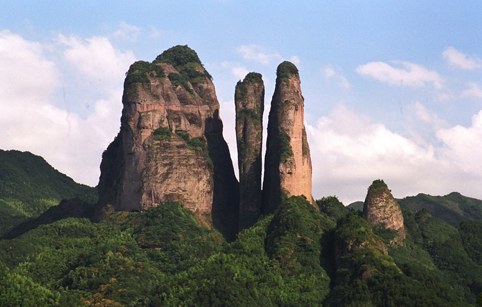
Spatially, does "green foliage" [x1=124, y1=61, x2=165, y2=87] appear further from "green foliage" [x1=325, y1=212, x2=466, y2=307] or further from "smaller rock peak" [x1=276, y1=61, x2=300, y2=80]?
"green foliage" [x1=325, y1=212, x2=466, y2=307]

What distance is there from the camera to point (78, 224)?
92.4 meters

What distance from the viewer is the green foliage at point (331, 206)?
4016 inches

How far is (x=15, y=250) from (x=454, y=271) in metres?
48.5

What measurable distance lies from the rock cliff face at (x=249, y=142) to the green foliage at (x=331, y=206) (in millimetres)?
10398

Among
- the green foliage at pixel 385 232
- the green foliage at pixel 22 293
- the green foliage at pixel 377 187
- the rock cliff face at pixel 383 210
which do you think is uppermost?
the green foliage at pixel 377 187

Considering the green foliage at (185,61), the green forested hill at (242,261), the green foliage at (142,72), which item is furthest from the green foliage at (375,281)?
the green foliage at (185,61)

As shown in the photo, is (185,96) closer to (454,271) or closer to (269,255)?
(269,255)

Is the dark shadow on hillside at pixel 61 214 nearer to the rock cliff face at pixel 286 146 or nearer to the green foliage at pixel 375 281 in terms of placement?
the rock cliff face at pixel 286 146

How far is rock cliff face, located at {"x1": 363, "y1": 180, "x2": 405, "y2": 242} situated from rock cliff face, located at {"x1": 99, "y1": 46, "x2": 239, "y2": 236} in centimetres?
1966

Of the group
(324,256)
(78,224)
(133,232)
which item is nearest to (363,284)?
(324,256)

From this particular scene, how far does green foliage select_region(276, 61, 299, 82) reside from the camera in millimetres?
98562

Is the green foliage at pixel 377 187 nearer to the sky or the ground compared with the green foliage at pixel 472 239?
nearer to the sky

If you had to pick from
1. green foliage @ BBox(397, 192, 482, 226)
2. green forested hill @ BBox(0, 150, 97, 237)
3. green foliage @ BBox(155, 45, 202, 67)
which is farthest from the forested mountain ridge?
green foliage @ BBox(397, 192, 482, 226)

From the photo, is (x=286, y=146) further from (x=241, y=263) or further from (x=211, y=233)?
(x=241, y=263)
